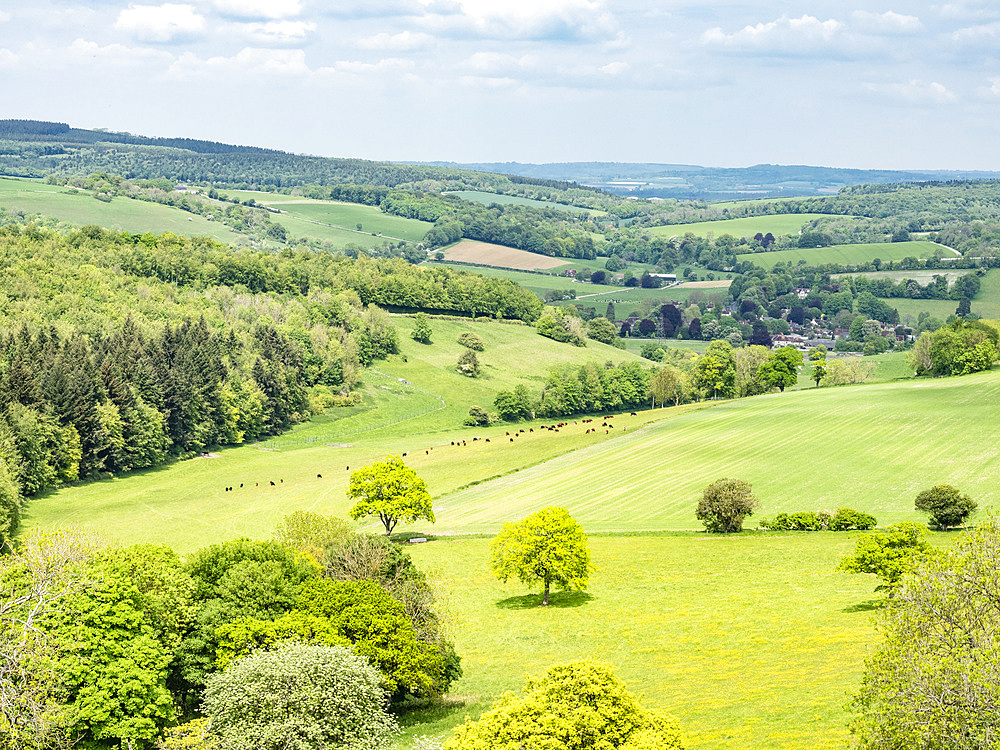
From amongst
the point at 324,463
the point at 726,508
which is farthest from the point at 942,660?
the point at 324,463

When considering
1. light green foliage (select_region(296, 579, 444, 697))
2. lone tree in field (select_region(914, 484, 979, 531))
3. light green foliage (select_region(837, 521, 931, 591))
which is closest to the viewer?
light green foliage (select_region(296, 579, 444, 697))

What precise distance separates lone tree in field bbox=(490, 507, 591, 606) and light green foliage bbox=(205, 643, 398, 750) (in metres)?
25.4

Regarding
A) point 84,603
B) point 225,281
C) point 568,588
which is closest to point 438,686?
point 84,603

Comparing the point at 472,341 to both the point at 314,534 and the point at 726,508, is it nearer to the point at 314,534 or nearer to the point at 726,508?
the point at 726,508

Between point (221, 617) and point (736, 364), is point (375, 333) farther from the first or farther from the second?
point (221, 617)

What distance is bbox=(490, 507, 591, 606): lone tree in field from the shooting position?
61.9 meters

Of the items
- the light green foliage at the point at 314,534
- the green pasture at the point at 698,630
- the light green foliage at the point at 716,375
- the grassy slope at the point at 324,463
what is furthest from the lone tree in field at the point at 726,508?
the light green foliage at the point at 716,375

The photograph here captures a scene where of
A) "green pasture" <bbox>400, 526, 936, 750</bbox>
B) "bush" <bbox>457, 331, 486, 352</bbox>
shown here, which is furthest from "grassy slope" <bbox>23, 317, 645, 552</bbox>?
"green pasture" <bbox>400, 526, 936, 750</bbox>

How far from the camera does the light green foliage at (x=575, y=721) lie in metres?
29.3

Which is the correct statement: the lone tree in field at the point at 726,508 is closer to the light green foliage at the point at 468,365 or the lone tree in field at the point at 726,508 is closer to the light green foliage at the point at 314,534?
the light green foliage at the point at 314,534

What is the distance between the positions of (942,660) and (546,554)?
1484 inches

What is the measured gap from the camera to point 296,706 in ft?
118

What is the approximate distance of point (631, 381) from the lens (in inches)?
6855

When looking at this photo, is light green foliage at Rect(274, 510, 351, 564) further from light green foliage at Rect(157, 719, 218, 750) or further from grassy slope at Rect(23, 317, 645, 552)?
grassy slope at Rect(23, 317, 645, 552)
